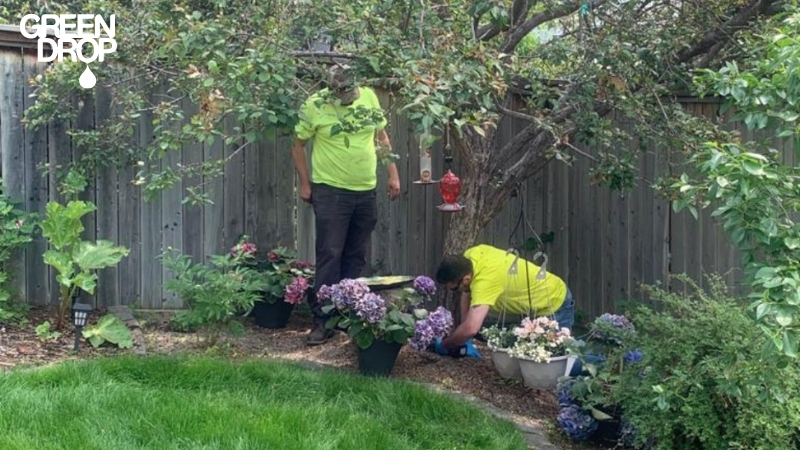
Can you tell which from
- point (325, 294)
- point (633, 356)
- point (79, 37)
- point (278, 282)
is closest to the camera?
point (633, 356)

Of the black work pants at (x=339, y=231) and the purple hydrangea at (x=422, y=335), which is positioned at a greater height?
the black work pants at (x=339, y=231)

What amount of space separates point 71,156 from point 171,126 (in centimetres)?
73

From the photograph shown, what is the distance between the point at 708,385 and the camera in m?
4.41

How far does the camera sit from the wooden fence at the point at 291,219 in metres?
6.72

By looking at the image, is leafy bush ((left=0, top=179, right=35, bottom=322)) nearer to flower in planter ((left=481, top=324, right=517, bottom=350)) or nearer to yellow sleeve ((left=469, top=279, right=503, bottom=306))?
yellow sleeve ((left=469, top=279, right=503, bottom=306))

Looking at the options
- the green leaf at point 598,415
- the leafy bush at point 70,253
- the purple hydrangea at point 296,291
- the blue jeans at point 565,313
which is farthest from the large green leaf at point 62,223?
the green leaf at point 598,415

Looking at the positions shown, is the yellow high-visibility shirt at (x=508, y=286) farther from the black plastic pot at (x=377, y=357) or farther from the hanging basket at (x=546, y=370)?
the black plastic pot at (x=377, y=357)

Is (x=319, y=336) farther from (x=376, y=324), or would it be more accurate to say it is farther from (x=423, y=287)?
(x=376, y=324)

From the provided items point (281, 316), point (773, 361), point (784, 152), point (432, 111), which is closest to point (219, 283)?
point (281, 316)

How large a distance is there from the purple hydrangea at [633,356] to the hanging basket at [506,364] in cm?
71

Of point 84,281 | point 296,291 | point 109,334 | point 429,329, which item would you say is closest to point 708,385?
point 429,329

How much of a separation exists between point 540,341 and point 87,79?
331 cm

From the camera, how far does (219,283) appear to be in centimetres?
559

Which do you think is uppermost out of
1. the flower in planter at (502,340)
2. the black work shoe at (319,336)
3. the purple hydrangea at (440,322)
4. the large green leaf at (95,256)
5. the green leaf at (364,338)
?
the large green leaf at (95,256)
